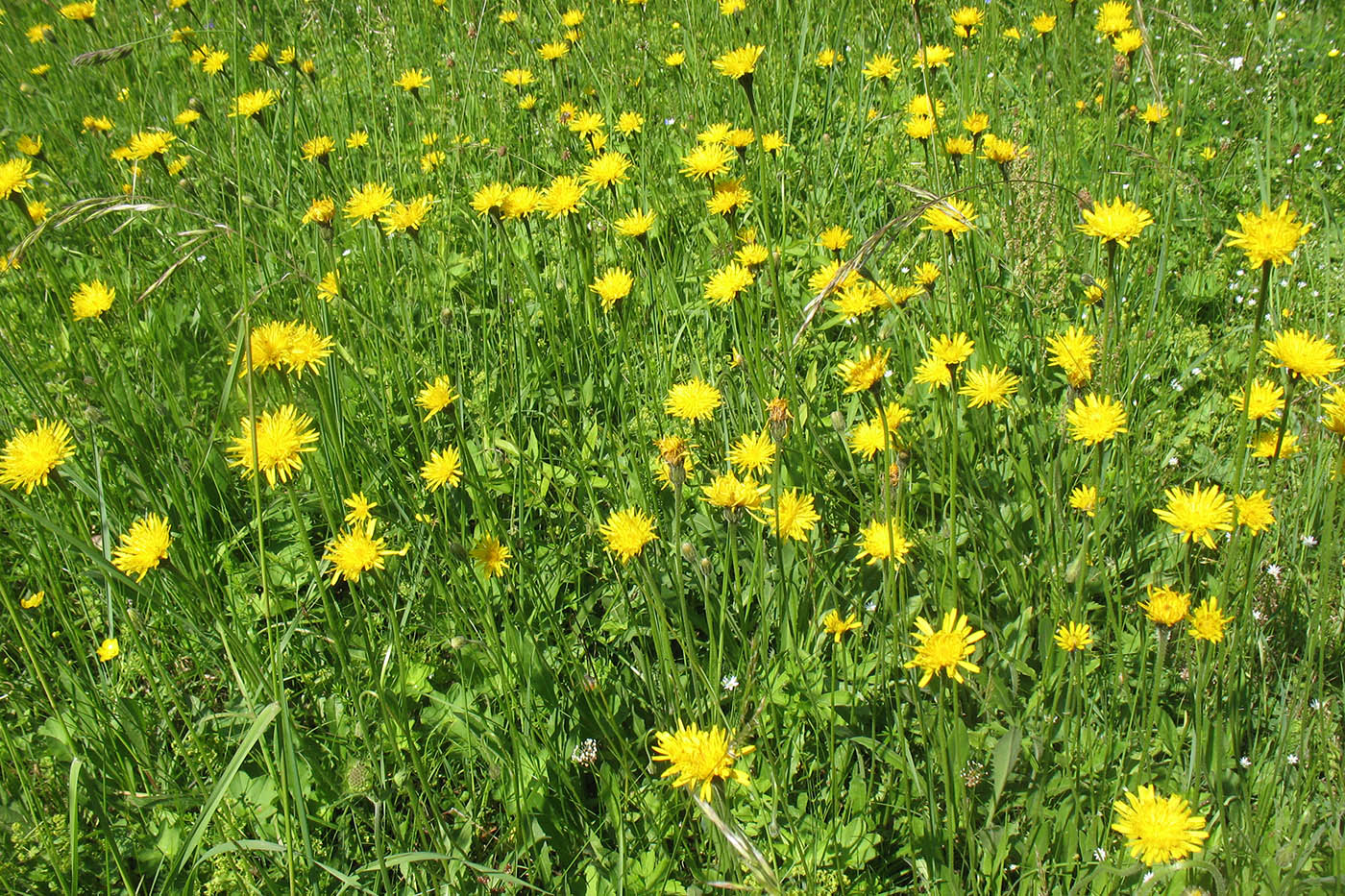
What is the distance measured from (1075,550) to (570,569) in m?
1.10

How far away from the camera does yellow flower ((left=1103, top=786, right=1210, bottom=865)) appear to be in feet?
3.86

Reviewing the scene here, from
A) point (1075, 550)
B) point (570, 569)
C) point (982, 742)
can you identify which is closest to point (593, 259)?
point (570, 569)

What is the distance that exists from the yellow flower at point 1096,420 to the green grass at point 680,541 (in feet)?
0.29

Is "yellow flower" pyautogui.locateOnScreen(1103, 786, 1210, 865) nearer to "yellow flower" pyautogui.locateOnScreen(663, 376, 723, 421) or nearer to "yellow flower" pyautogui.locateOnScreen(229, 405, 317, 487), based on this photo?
"yellow flower" pyautogui.locateOnScreen(663, 376, 723, 421)

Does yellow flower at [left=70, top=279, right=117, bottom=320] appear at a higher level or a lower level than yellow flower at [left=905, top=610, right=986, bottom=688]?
higher

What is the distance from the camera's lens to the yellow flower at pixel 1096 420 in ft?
5.40

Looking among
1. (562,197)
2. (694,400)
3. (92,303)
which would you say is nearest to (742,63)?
(562,197)

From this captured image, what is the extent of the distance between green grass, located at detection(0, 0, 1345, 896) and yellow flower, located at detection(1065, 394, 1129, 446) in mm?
89

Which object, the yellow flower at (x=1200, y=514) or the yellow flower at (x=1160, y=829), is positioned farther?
the yellow flower at (x=1200, y=514)

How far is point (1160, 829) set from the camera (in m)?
1.20

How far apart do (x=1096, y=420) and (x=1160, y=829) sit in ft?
2.46

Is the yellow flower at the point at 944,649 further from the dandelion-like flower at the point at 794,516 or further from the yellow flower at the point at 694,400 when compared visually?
the yellow flower at the point at 694,400

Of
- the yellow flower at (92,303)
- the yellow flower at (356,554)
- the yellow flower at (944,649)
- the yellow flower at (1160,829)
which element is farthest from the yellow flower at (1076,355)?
the yellow flower at (92,303)

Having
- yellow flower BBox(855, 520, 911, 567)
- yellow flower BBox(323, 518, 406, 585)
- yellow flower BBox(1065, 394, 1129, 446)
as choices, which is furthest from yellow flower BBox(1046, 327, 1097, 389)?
yellow flower BBox(323, 518, 406, 585)
